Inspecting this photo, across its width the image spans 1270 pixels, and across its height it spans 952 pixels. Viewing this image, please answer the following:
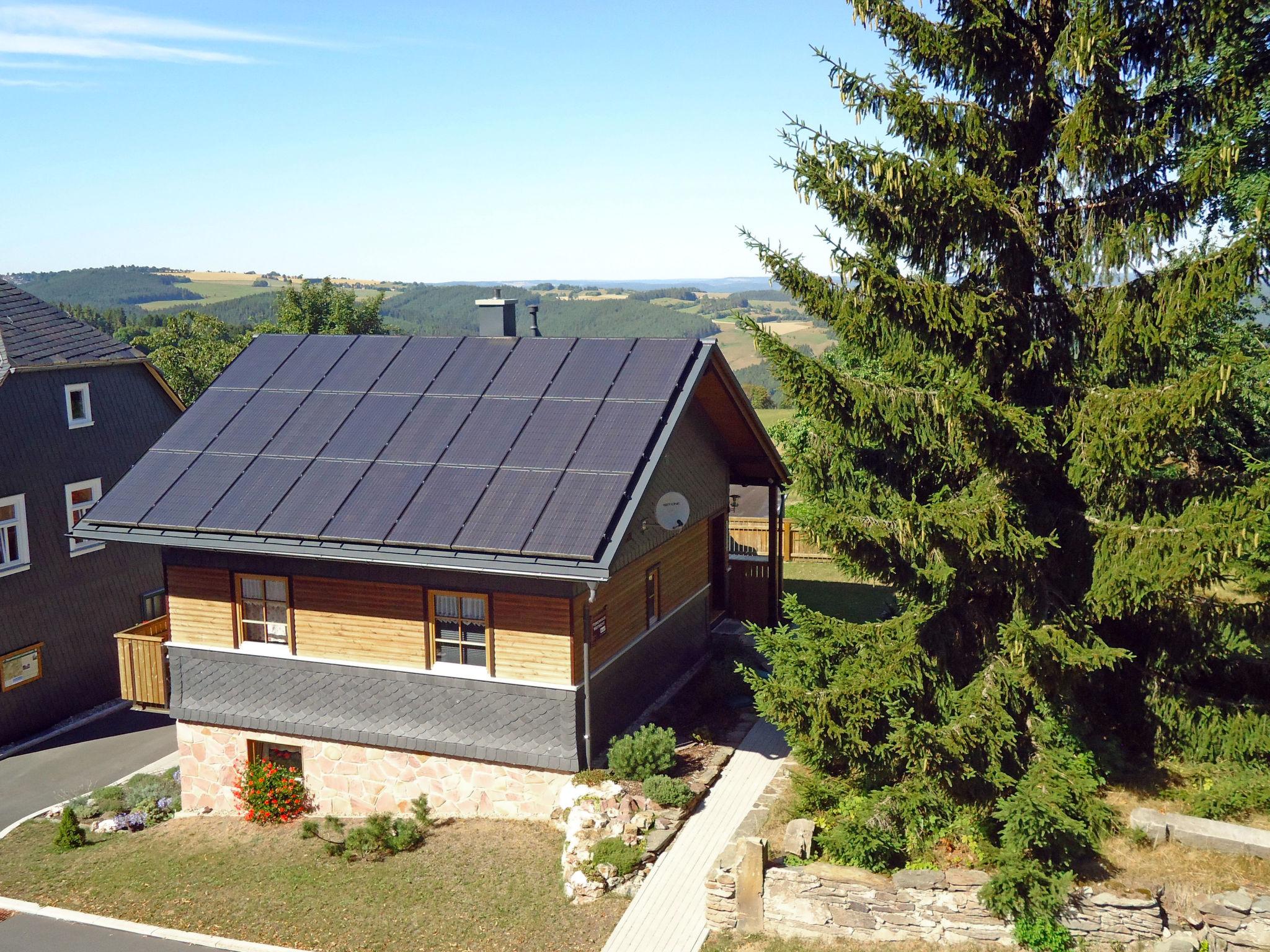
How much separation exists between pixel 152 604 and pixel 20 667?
447cm

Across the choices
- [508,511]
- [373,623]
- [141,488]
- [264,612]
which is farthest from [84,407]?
[508,511]

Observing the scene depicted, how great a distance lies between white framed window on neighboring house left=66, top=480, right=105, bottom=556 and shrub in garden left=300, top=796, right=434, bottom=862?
12240 mm

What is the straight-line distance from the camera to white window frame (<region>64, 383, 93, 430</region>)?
24009mm

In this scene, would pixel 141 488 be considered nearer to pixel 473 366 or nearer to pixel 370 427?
pixel 370 427

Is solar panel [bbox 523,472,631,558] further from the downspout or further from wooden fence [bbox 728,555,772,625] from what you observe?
wooden fence [bbox 728,555,772,625]

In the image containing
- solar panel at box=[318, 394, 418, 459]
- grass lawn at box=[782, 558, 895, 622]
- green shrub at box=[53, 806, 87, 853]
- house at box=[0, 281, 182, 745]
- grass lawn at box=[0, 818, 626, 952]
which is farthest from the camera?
A: grass lawn at box=[782, 558, 895, 622]

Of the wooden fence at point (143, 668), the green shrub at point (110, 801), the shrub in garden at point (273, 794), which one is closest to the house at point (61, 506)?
the wooden fence at point (143, 668)

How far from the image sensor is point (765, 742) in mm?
16781

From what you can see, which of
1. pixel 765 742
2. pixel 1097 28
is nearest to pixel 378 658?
pixel 765 742

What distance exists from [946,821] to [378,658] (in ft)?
28.8

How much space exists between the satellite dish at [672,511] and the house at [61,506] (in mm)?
13421

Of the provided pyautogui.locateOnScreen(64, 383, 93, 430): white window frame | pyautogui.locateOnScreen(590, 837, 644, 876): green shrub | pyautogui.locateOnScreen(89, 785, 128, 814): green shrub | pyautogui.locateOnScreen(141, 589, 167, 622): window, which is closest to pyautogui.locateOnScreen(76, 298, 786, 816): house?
pyautogui.locateOnScreen(89, 785, 128, 814): green shrub

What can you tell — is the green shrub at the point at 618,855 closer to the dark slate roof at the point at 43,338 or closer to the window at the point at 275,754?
the window at the point at 275,754

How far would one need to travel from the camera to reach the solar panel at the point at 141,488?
53.8 ft
